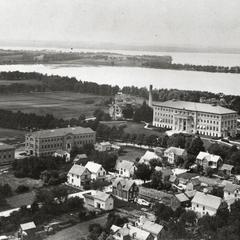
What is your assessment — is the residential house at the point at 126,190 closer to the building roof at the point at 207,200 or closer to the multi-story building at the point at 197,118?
the building roof at the point at 207,200

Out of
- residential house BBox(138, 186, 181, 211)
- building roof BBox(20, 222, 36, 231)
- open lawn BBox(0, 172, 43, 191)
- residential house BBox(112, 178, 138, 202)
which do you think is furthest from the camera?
open lawn BBox(0, 172, 43, 191)

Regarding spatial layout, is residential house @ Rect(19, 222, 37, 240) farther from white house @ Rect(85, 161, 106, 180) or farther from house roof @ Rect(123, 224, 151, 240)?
white house @ Rect(85, 161, 106, 180)

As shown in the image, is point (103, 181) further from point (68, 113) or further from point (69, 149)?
point (68, 113)

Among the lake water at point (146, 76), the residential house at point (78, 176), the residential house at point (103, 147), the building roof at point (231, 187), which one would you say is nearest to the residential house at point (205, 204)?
the building roof at point (231, 187)

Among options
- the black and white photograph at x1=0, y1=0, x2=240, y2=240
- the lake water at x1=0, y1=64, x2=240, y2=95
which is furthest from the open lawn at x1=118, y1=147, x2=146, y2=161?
the lake water at x1=0, y1=64, x2=240, y2=95

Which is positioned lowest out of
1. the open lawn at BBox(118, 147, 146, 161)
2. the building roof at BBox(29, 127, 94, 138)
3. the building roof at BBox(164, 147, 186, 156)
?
the open lawn at BBox(118, 147, 146, 161)

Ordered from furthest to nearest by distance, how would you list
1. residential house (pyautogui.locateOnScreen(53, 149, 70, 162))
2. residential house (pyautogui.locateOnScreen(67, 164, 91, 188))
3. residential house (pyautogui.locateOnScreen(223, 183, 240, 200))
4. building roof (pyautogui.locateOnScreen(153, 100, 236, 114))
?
building roof (pyautogui.locateOnScreen(153, 100, 236, 114)) → residential house (pyautogui.locateOnScreen(53, 149, 70, 162)) → residential house (pyautogui.locateOnScreen(67, 164, 91, 188)) → residential house (pyautogui.locateOnScreen(223, 183, 240, 200))

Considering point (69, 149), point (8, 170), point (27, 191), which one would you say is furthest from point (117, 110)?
point (27, 191)
